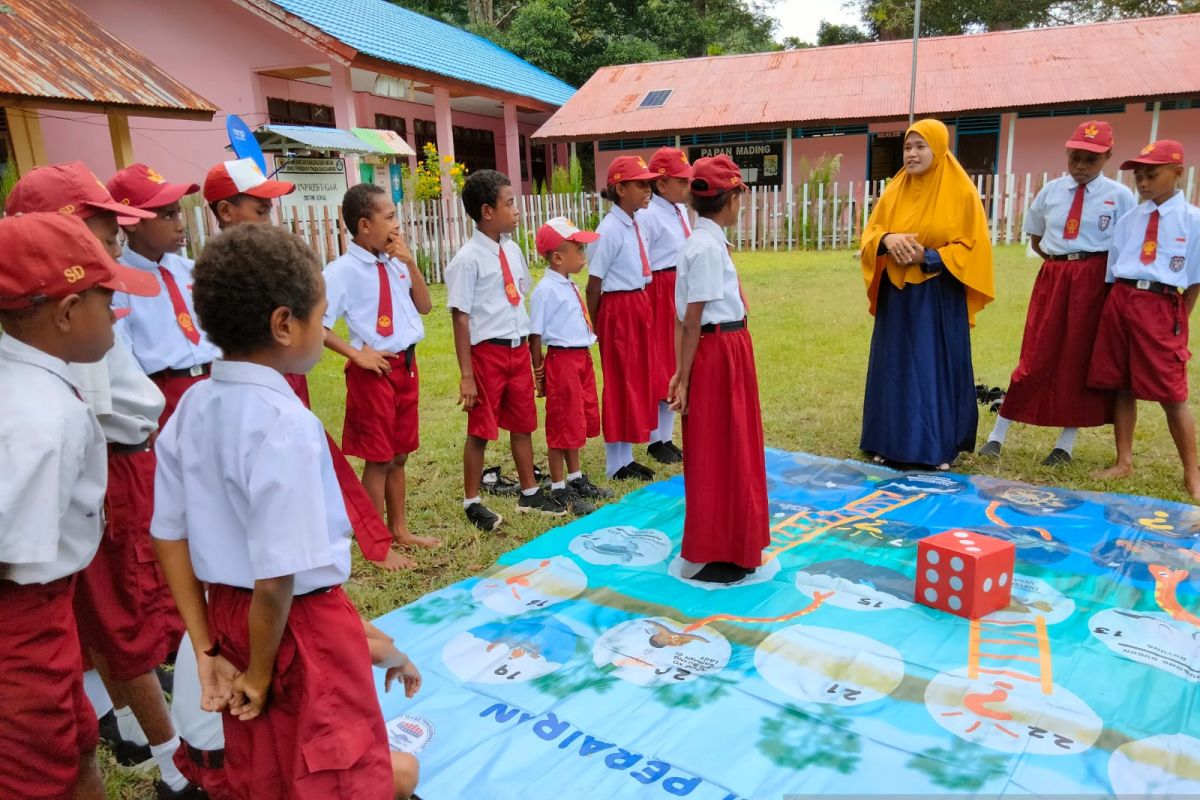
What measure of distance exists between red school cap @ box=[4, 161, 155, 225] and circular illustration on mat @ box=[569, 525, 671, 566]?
244 cm

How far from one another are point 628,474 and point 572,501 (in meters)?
0.64

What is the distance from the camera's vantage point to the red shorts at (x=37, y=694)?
1759 millimetres

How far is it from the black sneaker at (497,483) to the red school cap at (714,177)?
7.40 feet

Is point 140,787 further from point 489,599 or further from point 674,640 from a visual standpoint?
point 674,640

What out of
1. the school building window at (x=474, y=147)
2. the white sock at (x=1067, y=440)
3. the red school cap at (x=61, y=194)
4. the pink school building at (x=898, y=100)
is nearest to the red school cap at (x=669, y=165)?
the white sock at (x=1067, y=440)

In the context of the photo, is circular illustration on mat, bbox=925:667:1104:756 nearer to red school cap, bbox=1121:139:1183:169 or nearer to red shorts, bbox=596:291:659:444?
red shorts, bbox=596:291:659:444

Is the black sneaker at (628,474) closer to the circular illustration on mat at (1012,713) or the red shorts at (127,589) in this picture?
the circular illustration on mat at (1012,713)

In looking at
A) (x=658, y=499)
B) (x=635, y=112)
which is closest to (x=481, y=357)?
(x=658, y=499)

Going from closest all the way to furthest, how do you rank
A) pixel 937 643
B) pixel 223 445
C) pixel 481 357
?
pixel 223 445, pixel 937 643, pixel 481 357

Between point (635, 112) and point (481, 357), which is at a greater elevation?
point (635, 112)

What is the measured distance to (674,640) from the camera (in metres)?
3.15

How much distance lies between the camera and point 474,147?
20672 millimetres

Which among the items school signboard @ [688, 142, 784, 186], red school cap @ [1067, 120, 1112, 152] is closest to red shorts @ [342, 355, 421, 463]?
red school cap @ [1067, 120, 1112, 152]

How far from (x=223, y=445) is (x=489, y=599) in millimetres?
2071
